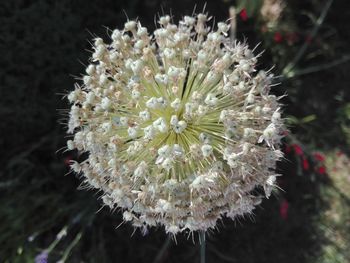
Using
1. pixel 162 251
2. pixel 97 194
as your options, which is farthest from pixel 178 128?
pixel 162 251

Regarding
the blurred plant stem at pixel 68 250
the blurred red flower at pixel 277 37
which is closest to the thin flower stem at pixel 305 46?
the blurred red flower at pixel 277 37

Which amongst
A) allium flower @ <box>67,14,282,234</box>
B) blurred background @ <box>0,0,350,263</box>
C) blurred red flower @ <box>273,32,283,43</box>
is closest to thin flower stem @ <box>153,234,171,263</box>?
blurred background @ <box>0,0,350,263</box>

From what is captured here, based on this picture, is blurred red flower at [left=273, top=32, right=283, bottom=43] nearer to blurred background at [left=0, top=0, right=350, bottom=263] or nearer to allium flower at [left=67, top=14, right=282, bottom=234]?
blurred background at [left=0, top=0, right=350, bottom=263]

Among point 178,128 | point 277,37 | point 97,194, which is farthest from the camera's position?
point 277,37

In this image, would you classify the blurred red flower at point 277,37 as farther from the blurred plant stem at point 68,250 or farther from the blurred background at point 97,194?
the blurred plant stem at point 68,250

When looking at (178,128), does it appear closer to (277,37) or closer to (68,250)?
(68,250)

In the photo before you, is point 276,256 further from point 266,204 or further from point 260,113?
point 260,113

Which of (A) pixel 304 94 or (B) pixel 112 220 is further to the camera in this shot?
(A) pixel 304 94

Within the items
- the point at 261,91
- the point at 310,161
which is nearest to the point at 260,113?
the point at 261,91
